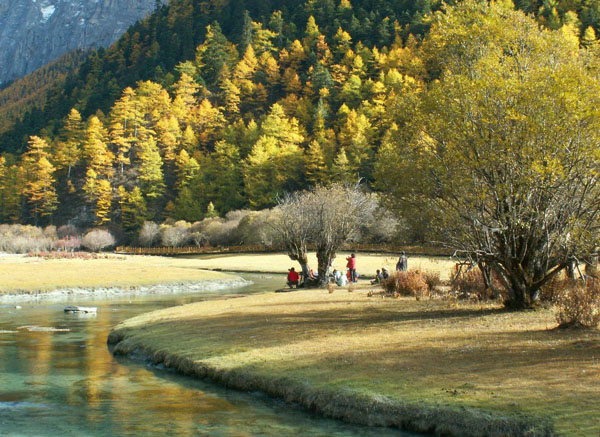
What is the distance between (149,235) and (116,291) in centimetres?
7620

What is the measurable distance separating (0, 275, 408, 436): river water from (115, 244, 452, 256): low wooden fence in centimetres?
5253

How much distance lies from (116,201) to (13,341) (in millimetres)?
124611

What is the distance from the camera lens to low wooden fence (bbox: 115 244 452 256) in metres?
77.3

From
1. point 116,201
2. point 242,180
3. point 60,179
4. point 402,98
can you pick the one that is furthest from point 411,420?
point 60,179

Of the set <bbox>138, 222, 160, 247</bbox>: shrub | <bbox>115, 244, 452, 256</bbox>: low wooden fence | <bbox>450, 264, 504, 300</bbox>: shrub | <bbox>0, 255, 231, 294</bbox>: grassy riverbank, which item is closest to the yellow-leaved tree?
<bbox>115, 244, 452, 256</bbox>: low wooden fence

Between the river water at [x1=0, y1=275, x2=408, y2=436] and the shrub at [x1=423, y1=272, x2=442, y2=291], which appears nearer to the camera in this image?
the river water at [x1=0, y1=275, x2=408, y2=436]

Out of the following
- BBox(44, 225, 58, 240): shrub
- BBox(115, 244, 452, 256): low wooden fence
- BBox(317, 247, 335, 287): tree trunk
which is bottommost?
BBox(317, 247, 335, 287): tree trunk

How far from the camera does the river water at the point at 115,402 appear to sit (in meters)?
13.2

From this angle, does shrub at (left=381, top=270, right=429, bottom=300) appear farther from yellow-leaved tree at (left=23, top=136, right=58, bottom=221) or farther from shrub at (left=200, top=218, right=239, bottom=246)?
yellow-leaved tree at (left=23, top=136, right=58, bottom=221)

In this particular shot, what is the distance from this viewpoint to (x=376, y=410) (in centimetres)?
1320

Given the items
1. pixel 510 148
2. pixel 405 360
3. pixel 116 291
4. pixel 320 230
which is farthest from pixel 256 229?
pixel 405 360

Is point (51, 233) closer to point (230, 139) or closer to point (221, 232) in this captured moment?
point (221, 232)

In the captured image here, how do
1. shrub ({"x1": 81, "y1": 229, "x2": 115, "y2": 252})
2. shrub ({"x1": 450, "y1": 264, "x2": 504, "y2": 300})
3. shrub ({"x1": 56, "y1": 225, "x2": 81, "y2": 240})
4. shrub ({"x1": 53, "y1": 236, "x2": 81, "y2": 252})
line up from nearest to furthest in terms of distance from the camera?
shrub ({"x1": 450, "y1": 264, "x2": 504, "y2": 300}), shrub ({"x1": 81, "y1": 229, "x2": 115, "y2": 252}), shrub ({"x1": 53, "y1": 236, "x2": 81, "y2": 252}), shrub ({"x1": 56, "y1": 225, "x2": 81, "y2": 240})

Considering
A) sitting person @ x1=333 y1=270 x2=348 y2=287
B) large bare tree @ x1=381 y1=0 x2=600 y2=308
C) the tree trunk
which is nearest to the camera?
large bare tree @ x1=381 y1=0 x2=600 y2=308
